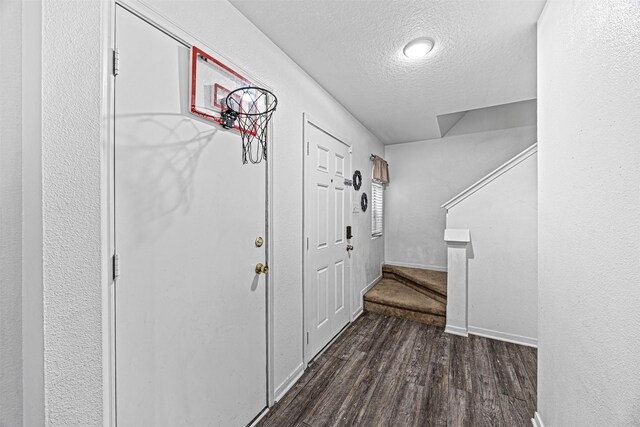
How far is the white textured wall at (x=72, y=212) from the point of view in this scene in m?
0.77

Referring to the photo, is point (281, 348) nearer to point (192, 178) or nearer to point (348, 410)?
point (348, 410)

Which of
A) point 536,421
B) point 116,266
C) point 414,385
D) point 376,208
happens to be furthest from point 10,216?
point 376,208

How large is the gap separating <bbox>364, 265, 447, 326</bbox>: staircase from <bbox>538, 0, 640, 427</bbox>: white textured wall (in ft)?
5.12

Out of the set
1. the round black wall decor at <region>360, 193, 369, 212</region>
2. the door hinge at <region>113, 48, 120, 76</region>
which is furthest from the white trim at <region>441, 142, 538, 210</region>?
the door hinge at <region>113, 48, 120, 76</region>

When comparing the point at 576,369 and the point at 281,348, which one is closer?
the point at 576,369

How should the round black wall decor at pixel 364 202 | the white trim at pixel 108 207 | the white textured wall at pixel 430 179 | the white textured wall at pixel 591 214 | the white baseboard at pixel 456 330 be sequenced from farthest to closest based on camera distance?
1. the white textured wall at pixel 430 179
2. the round black wall decor at pixel 364 202
3. the white baseboard at pixel 456 330
4. the white trim at pixel 108 207
5. the white textured wall at pixel 591 214

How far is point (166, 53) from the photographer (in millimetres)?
1081

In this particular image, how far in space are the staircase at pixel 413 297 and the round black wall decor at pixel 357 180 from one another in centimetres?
142

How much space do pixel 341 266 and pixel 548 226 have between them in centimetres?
179

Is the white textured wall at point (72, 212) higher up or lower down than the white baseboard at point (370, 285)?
higher up

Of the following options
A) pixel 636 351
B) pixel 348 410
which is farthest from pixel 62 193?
pixel 348 410

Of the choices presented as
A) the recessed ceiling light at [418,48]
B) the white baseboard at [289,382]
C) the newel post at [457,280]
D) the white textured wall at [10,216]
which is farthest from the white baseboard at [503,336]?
the white textured wall at [10,216]

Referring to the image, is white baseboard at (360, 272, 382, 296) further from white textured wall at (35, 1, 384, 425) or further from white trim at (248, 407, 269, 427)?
white textured wall at (35, 1, 384, 425)

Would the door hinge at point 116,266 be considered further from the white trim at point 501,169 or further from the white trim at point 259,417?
the white trim at point 501,169
